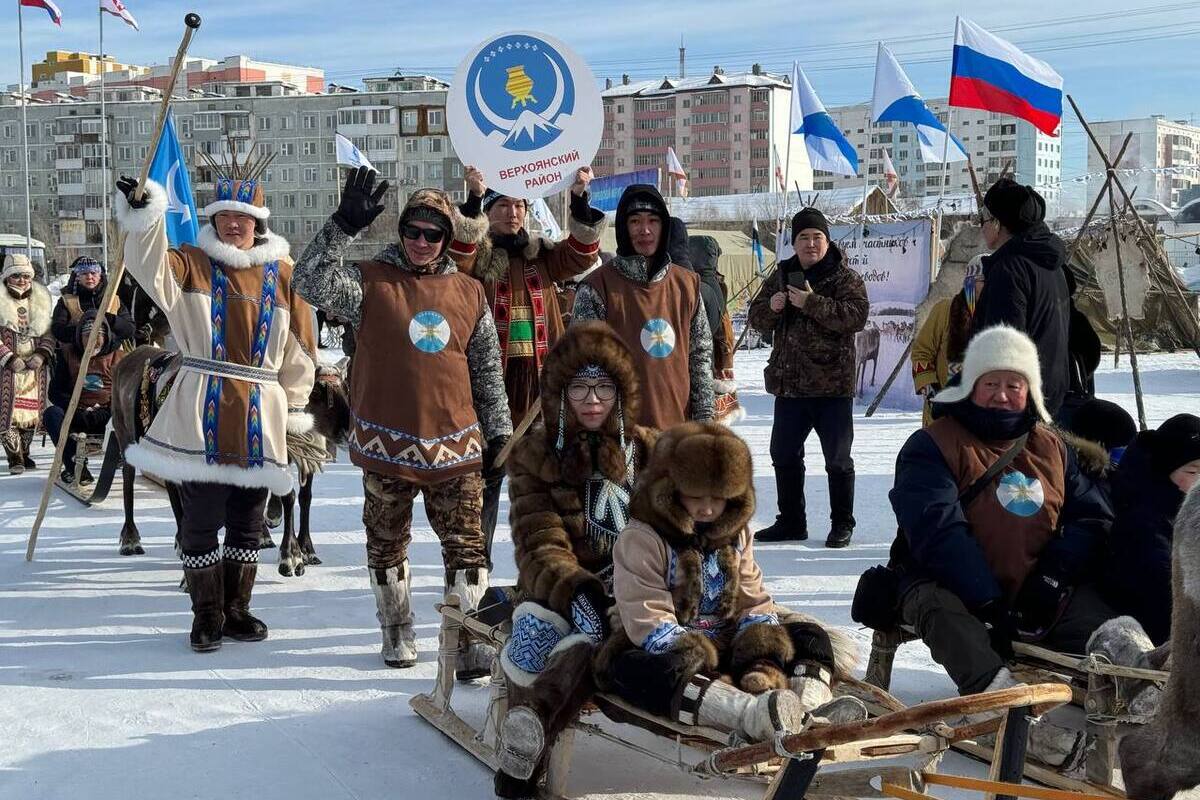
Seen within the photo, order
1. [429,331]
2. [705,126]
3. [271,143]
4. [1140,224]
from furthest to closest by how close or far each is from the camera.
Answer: [705,126]
[271,143]
[1140,224]
[429,331]

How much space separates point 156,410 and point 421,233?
235 cm

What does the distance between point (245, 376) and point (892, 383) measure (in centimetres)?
1007

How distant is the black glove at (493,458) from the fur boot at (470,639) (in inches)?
18.8

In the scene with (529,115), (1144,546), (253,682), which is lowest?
(253,682)

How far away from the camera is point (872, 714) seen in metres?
3.69

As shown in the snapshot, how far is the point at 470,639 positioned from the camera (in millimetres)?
4441

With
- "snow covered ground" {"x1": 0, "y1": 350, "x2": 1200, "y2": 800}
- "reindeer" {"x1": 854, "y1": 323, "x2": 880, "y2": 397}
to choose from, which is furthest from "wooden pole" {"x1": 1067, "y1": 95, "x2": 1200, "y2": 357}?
"snow covered ground" {"x1": 0, "y1": 350, "x2": 1200, "y2": 800}

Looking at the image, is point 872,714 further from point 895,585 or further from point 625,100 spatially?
point 625,100

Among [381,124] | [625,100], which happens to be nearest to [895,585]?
[381,124]

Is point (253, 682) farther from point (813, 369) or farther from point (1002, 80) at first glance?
point (1002, 80)

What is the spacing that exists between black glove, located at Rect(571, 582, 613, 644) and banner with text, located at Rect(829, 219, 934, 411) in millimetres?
10622

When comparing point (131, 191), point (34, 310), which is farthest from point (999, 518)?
point (34, 310)

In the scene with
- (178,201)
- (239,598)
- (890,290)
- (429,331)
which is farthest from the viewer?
(890,290)

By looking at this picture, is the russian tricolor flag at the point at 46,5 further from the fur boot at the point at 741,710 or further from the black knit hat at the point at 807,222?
the fur boot at the point at 741,710
